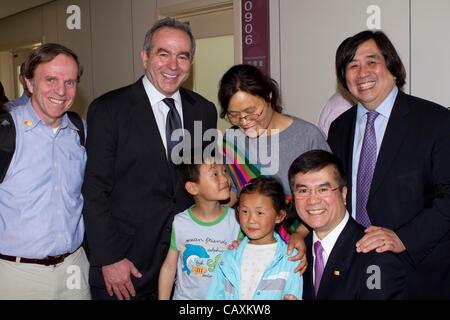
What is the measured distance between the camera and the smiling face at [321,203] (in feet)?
6.45

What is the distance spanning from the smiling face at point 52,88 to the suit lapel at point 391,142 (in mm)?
1448

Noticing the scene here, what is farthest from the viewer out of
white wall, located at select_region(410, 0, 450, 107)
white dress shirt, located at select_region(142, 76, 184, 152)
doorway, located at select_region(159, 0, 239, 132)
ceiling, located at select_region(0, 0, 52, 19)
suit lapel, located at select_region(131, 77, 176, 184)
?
ceiling, located at select_region(0, 0, 52, 19)

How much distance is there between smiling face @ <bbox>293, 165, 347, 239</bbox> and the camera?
197 cm

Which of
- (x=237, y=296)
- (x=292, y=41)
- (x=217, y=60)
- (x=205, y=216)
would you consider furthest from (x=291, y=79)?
(x=237, y=296)

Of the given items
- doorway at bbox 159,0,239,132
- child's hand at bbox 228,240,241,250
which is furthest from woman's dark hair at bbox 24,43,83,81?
doorway at bbox 159,0,239,132

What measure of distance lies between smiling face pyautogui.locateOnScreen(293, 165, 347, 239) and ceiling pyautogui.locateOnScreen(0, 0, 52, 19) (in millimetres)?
6855

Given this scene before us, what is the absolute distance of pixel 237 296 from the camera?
81.0 inches

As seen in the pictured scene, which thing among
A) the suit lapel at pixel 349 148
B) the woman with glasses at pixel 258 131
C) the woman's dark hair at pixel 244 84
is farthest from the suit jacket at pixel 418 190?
the woman's dark hair at pixel 244 84

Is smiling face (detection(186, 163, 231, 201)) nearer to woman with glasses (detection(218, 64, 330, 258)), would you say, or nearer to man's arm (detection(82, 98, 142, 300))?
woman with glasses (detection(218, 64, 330, 258))

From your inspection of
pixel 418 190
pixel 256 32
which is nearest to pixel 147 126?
pixel 418 190

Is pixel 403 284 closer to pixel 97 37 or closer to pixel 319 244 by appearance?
pixel 319 244

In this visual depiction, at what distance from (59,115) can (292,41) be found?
2.67 m

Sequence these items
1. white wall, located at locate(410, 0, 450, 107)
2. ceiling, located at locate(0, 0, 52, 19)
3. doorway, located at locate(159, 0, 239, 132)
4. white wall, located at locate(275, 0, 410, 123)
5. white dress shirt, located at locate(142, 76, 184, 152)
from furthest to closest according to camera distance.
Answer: ceiling, located at locate(0, 0, 52, 19) → doorway, located at locate(159, 0, 239, 132) → white wall, located at locate(275, 0, 410, 123) → white wall, located at locate(410, 0, 450, 107) → white dress shirt, located at locate(142, 76, 184, 152)

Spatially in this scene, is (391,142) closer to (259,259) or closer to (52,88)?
(259,259)
